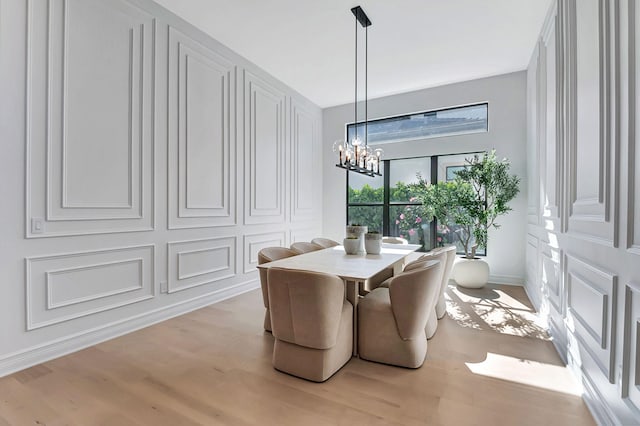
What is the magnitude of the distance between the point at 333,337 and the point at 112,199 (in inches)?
94.2

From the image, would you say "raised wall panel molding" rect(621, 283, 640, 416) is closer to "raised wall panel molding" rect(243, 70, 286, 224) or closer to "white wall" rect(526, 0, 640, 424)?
"white wall" rect(526, 0, 640, 424)

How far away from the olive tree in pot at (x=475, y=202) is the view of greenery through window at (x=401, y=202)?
19.6 inches

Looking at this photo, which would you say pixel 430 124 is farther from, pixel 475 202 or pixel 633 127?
pixel 633 127

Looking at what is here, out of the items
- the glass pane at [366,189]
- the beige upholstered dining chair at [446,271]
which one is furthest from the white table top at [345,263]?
the glass pane at [366,189]

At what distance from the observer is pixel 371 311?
237cm

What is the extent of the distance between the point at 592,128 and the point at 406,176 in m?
3.64

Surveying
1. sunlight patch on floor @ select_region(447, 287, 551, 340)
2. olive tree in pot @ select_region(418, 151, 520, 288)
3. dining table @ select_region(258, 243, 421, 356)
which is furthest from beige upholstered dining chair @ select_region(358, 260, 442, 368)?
olive tree in pot @ select_region(418, 151, 520, 288)

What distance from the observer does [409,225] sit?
5.48 m

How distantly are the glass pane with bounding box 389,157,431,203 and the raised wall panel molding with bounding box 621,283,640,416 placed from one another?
394 centimetres

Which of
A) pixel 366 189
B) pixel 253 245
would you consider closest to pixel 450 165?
pixel 366 189

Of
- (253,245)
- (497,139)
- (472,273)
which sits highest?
(497,139)

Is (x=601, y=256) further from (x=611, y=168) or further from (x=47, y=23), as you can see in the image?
(x=47, y=23)

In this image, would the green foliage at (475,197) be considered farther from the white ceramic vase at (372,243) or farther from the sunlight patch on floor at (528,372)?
the sunlight patch on floor at (528,372)

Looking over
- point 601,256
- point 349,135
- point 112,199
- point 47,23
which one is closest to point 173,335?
point 112,199
